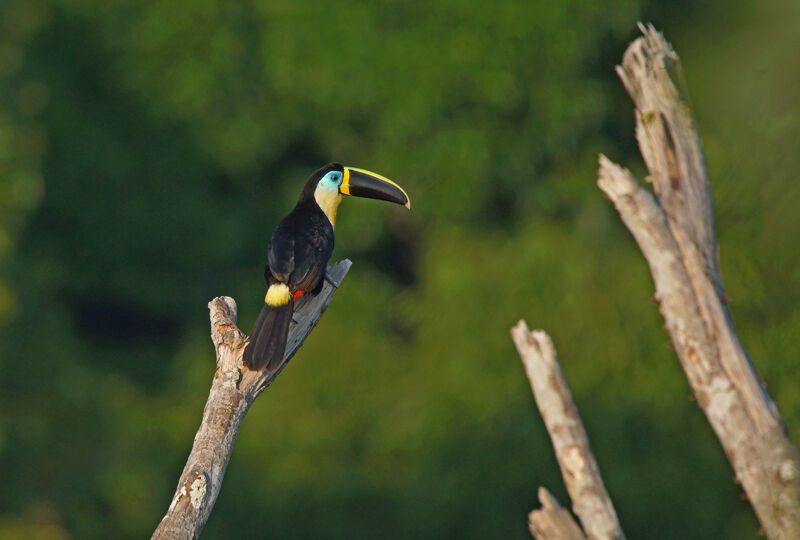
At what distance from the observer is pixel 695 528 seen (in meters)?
12.5

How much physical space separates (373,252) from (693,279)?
15.2 metres

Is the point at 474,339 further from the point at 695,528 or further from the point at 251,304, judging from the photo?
the point at 251,304

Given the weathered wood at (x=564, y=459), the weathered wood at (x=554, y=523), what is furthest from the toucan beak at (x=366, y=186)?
the weathered wood at (x=554, y=523)

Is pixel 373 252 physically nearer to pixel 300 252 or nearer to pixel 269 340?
pixel 300 252

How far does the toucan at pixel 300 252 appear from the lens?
5805 mm

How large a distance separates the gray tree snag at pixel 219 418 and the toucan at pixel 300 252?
68 mm

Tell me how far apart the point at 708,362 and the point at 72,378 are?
12.4m

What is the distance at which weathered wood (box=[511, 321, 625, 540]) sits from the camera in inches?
253

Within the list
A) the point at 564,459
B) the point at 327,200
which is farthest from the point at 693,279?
the point at 327,200

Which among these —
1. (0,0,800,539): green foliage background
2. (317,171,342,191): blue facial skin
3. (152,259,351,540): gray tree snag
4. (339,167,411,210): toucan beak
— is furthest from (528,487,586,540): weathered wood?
(317,171,342,191): blue facial skin

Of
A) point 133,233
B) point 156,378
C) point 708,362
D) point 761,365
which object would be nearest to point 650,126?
point 708,362

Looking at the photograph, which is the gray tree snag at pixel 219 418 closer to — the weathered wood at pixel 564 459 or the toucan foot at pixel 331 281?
Result: the toucan foot at pixel 331 281

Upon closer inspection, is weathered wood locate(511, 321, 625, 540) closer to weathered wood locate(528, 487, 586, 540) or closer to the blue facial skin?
weathered wood locate(528, 487, 586, 540)

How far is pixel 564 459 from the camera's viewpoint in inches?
258
